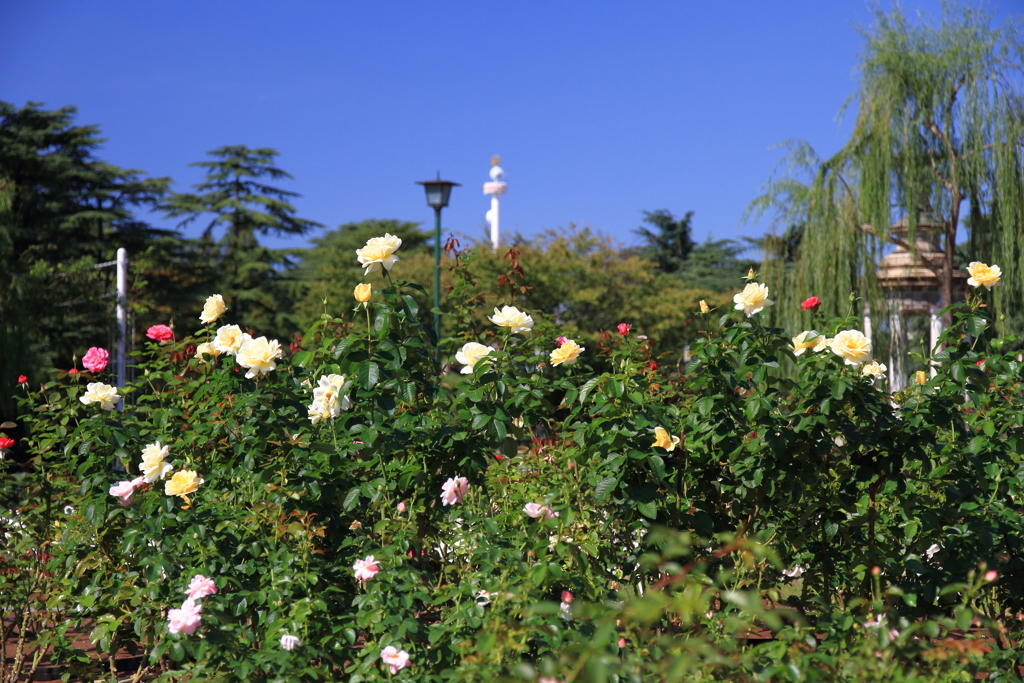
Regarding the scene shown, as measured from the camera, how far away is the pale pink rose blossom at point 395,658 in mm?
2008

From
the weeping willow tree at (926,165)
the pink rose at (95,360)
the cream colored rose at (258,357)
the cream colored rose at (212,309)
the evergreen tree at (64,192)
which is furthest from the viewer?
the evergreen tree at (64,192)

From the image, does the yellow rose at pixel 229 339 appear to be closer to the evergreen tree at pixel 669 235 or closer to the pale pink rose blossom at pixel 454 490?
the pale pink rose blossom at pixel 454 490

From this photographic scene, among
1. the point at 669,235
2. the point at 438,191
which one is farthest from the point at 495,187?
the point at 438,191

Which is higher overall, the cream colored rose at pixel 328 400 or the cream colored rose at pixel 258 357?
the cream colored rose at pixel 258 357

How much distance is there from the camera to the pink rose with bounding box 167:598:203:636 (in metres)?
2.04

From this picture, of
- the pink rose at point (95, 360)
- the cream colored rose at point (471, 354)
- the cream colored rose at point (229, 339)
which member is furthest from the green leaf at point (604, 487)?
the pink rose at point (95, 360)

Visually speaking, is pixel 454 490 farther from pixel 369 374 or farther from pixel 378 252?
pixel 378 252

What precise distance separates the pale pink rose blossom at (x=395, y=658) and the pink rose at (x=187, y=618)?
18.2 inches

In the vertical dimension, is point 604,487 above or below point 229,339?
below

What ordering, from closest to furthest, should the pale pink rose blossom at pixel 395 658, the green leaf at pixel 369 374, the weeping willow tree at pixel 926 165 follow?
the pale pink rose blossom at pixel 395 658 < the green leaf at pixel 369 374 < the weeping willow tree at pixel 926 165

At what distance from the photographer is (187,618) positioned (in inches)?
Answer: 80.4

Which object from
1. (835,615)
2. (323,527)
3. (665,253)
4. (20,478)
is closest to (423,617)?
(323,527)

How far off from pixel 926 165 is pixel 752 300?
981 centimetres

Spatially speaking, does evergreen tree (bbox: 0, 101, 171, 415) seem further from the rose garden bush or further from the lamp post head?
the rose garden bush
